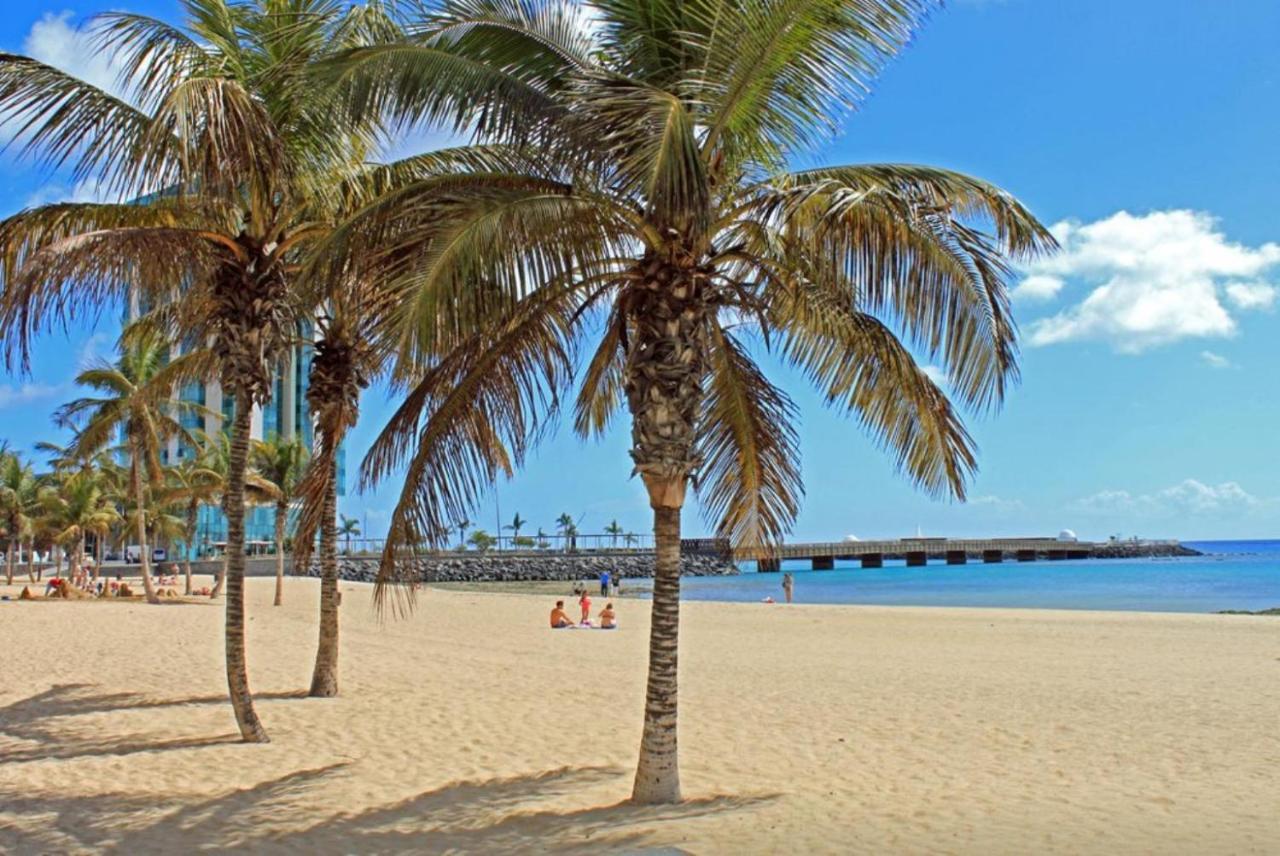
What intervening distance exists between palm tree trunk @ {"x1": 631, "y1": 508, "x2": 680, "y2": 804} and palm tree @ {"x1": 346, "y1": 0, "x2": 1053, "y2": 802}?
16mm

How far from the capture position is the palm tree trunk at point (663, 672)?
7.31 m

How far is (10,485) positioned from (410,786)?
4574cm

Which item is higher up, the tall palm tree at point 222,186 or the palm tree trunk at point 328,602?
the tall palm tree at point 222,186

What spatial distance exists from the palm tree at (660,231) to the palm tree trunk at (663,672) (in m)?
0.02

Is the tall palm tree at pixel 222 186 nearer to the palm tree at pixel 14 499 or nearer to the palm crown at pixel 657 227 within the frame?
the palm crown at pixel 657 227

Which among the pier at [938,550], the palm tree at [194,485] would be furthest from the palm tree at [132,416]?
the pier at [938,550]

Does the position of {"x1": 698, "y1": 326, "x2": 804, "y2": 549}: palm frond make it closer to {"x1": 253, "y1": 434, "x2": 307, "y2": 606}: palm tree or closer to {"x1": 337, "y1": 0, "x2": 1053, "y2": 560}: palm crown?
{"x1": 337, "y1": 0, "x2": 1053, "y2": 560}: palm crown

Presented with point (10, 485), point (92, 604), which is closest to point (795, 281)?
point (92, 604)

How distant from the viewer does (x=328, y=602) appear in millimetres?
12359

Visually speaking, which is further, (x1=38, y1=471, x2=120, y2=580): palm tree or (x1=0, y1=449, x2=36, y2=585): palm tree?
(x1=0, y1=449, x2=36, y2=585): palm tree

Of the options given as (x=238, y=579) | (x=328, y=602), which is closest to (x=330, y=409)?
(x=328, y=602)

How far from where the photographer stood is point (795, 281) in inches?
314

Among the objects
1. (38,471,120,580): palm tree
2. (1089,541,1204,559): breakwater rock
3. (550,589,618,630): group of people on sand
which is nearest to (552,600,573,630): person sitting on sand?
(550,589,618,630): group of people on sand

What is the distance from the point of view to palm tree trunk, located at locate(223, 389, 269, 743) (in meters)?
9.74
